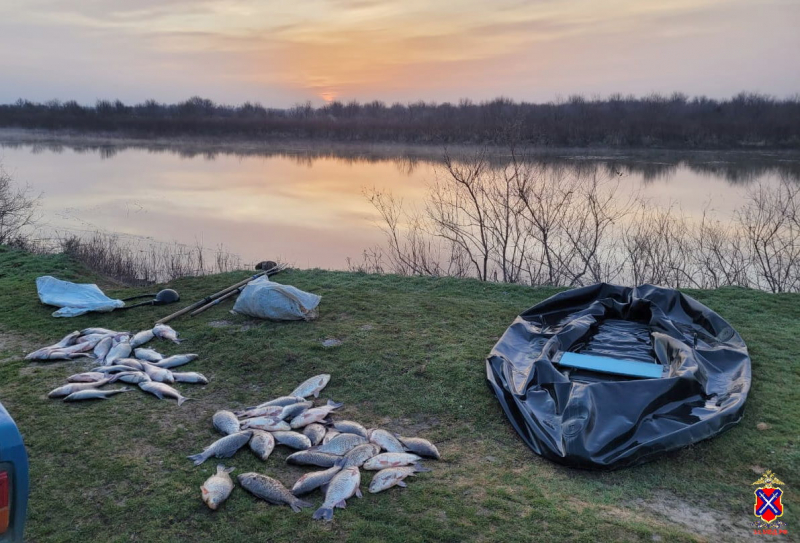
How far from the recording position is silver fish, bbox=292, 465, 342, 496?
3.30m

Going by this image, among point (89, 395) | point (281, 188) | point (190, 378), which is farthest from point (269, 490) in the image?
point (281, 188)

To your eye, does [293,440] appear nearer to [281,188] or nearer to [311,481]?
[311,481]

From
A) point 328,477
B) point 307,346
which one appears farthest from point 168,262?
point 328,477

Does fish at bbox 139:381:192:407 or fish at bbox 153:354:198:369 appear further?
fish at bbox 153:354:198:369

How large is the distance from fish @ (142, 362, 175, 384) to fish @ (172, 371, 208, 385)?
0.13 feet

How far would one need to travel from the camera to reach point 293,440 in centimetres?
383

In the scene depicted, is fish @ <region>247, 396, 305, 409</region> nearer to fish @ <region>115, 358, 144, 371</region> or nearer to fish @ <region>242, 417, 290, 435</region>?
fish @ <region>242, 417, 290, 435</region>

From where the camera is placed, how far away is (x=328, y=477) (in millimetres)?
3393

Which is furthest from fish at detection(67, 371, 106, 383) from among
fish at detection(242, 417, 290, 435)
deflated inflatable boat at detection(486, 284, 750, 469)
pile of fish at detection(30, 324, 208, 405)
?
deflated inflatable boat at detection(486, 284, 750, 469)

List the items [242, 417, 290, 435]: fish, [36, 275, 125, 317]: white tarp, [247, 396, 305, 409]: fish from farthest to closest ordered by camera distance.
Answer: [36, 275, 125, 317]: white tarp → [247, 396, 305, 409]: fish → [242, 417, 290, 435]: fish

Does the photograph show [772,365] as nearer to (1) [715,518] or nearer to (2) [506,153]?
(1) [715,518]

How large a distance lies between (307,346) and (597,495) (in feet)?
9.85

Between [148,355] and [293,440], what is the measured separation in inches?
87.5

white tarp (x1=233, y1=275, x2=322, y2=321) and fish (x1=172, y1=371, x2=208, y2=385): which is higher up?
white tarp (x1=233, y1=275, x2=322, y2=321)
